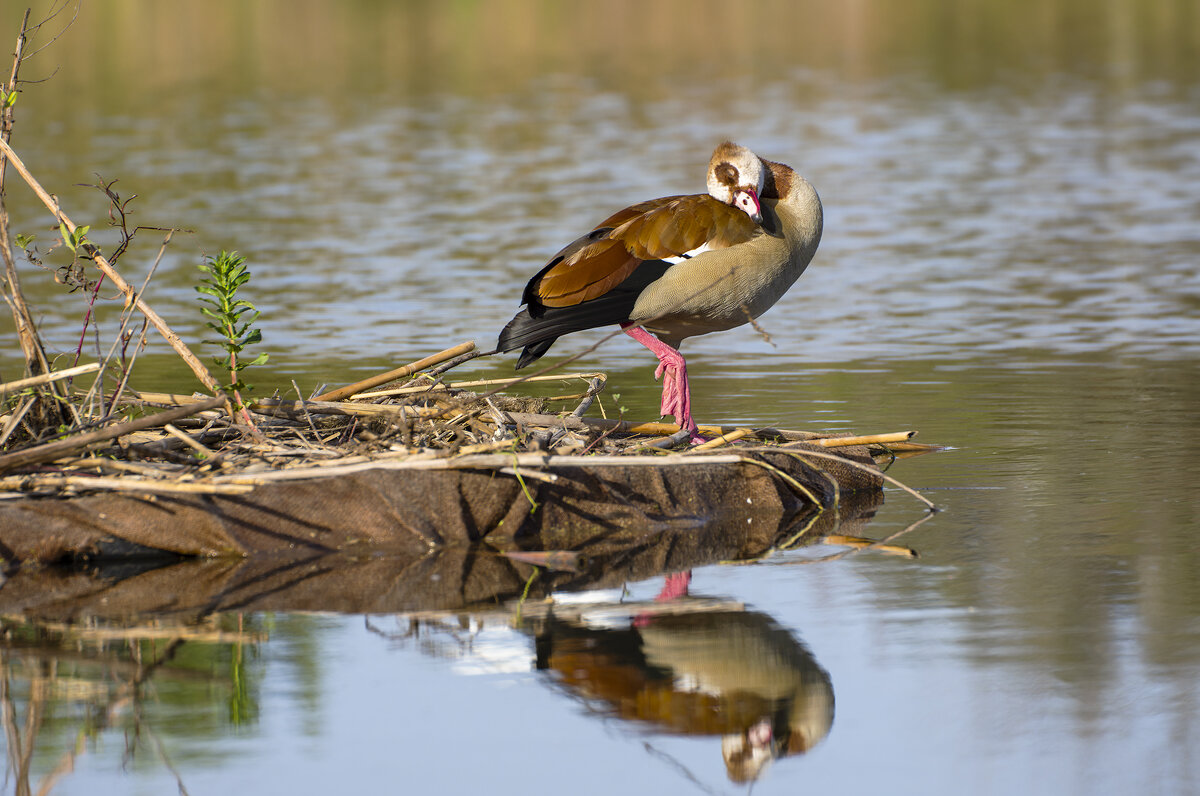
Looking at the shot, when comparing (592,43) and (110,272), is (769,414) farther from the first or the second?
(592,43)

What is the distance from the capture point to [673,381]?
895 cm

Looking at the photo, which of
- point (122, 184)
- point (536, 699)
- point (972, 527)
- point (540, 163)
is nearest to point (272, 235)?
Answer: point (122, 184)

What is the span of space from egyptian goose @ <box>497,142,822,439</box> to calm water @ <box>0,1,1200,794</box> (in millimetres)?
1260

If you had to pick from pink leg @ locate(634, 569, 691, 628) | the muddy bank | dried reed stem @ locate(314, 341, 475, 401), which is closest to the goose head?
the muddy bank

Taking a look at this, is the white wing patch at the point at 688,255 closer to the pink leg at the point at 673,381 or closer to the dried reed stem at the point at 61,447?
the pink leg at the point at 673,381

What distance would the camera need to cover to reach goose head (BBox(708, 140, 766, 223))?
855 cm

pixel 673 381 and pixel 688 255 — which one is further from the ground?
pixel 688 255

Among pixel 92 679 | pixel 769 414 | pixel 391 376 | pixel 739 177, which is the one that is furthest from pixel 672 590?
pixel 769 414

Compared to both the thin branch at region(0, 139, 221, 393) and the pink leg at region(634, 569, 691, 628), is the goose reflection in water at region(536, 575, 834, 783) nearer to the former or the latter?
the pink leg at region(634, 569, 691, 628)

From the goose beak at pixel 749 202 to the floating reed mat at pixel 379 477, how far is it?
3.41ft

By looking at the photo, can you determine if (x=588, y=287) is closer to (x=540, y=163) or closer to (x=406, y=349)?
(x=406, y=349)

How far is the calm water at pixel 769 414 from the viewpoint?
5.10 m

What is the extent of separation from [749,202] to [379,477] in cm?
239

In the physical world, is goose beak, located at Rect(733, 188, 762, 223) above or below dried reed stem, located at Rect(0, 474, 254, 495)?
above
